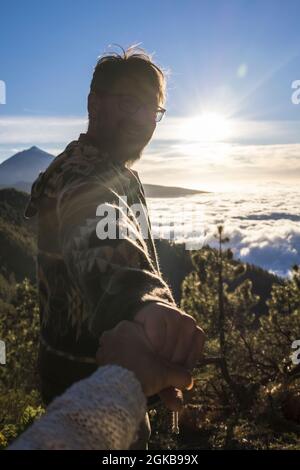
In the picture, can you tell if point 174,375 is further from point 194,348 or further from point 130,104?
point 130,104

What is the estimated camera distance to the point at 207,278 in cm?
3247

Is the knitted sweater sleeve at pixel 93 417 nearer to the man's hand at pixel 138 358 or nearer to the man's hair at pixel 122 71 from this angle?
the man's hand at pixel 138 358

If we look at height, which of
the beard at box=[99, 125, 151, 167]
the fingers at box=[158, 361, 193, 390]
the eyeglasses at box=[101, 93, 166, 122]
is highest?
the eyeglasses at box=[101, 93, 166, 122]

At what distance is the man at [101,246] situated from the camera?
3.42 ft

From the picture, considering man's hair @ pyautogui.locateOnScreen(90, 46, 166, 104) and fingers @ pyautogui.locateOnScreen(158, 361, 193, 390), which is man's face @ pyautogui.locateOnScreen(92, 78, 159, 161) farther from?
fingers @ pyautogui.locateOnScreen(158, 361, 193, 390)

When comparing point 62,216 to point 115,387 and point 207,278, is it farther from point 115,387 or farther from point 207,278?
point 207,278

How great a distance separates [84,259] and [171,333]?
0.33m

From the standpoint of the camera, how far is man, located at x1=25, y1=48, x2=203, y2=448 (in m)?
1.04

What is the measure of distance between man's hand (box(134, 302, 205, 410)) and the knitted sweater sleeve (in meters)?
0.13

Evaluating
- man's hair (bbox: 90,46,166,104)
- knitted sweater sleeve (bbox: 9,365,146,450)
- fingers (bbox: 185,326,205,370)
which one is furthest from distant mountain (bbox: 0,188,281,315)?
knitted sweater sleeve (bbox: 9,365,146,450)

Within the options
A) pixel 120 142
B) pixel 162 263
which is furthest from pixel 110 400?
pixel 162 263

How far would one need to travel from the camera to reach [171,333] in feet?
3.21

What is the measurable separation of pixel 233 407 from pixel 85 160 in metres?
17.0
